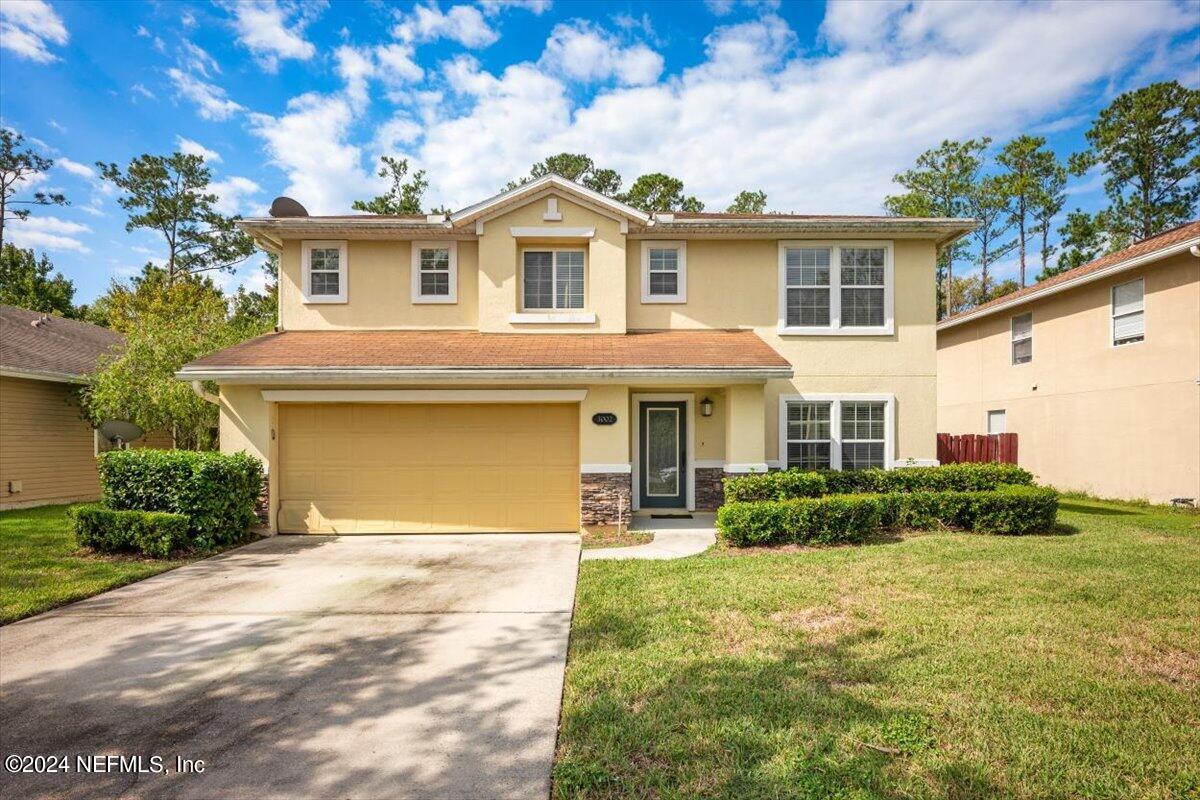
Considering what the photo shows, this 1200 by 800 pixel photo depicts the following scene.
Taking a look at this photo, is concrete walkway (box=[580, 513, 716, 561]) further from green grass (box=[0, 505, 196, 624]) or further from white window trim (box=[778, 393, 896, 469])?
green grass (box=[0, 505, 196, 624])

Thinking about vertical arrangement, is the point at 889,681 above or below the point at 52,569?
above

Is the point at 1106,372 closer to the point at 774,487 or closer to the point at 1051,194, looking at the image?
the point at 774,487

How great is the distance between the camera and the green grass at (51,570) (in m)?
6.07

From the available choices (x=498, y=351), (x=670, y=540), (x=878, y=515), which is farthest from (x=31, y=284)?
(x=878, y=515)

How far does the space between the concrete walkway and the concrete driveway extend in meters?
1.25

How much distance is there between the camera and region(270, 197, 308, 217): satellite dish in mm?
11805

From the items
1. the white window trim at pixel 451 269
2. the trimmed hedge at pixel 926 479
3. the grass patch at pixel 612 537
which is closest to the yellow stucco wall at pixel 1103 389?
the trimmed hedge at pixel 926 479

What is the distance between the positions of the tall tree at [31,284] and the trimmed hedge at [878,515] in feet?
115

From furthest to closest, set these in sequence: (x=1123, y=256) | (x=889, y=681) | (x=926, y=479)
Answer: (x=1123, y=256), (x=926, y=479), (x=889, y=681)

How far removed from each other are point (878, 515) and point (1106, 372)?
9.33 meters

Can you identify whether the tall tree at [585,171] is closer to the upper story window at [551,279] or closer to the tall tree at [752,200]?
the tall tree at [752,200]

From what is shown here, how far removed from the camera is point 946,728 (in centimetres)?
330

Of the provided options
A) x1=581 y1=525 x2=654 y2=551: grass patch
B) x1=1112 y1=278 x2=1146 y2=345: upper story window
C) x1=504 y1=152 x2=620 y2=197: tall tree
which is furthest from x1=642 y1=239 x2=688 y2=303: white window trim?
x1=504 y1=152 x2=620 y2=197: tall tree

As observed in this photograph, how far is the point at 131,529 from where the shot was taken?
25.8 feet
